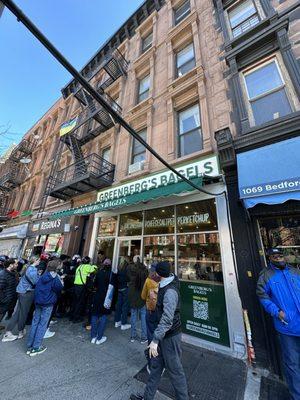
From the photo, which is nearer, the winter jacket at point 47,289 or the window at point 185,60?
the winter jacket at point 47,289

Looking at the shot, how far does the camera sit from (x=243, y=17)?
7.29m

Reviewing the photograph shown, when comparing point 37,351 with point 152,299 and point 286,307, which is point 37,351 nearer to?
point 152,299

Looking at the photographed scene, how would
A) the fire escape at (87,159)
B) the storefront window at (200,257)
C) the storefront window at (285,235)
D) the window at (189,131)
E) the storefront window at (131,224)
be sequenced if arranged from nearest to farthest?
the storefront window at (285,235)
the storefront window at (200,257)
the window at (189,131)
the storefront window at (131,224)
the fire escape at (87,159)

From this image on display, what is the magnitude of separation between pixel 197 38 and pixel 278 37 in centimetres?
416

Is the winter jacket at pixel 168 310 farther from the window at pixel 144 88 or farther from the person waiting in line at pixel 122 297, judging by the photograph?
the window at pixel 144 88

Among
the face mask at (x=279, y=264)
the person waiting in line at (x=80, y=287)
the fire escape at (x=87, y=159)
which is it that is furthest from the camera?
the fire escape at (x=87, y=159)

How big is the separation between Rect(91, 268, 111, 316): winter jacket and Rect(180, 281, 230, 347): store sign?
7.45 feet

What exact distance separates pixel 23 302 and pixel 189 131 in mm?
7844

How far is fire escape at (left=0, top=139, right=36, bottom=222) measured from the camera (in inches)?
748

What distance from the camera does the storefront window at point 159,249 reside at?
21.4 feet

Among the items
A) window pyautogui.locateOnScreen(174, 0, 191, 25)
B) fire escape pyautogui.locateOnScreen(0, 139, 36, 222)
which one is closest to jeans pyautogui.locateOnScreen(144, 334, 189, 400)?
window pyautogui.locateOnScreen(174, 0, 191, 25)

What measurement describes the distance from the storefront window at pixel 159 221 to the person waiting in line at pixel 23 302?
3923 mm

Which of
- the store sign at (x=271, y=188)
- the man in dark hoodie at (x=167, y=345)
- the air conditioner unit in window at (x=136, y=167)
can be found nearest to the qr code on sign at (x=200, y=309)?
the man in dark hoodie at (x=167, y=345)

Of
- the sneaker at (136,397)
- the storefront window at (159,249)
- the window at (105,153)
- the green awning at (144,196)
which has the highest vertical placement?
the window at (105,153)
